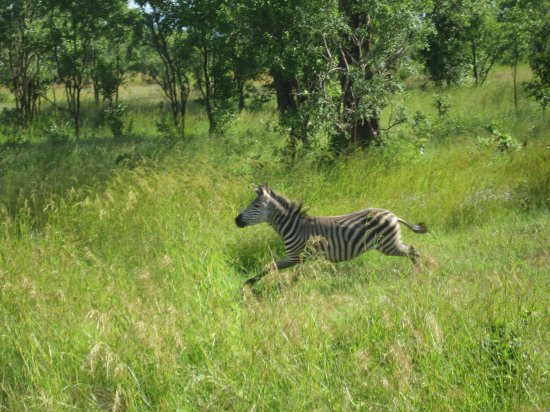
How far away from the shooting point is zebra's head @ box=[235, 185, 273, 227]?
6887 mm

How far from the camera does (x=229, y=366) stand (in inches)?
157

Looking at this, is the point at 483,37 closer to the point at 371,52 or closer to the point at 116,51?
the point at 371,52

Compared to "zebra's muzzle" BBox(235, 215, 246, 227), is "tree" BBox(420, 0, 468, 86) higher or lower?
higher

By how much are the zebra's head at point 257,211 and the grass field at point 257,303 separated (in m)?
0.44

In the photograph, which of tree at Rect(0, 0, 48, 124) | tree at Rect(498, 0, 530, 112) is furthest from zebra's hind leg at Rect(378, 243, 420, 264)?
tree at Rect(0, 0, 48, 124)

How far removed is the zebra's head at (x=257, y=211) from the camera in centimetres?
689

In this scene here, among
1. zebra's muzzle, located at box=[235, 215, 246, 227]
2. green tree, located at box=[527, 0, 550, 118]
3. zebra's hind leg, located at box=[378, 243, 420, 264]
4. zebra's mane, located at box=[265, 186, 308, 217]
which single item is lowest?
zebra's hind leg, located at box=[378, 243, 420, 264]

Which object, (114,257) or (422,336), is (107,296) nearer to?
(114,257)

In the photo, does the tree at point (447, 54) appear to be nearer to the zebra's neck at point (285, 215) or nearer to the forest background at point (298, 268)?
the forest background at point (298, 268)

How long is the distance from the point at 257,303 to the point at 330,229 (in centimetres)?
246

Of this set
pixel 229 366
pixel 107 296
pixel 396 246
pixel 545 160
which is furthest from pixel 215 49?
pixel 229 366

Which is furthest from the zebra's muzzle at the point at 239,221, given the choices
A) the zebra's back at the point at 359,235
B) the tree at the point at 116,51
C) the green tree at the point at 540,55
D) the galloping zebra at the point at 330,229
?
the tree at the point at 116,51

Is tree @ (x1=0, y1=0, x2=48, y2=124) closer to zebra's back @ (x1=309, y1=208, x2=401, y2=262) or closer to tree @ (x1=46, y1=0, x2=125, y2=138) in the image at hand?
tree @ (x1=46, y1=0, x2=125, y2=138)

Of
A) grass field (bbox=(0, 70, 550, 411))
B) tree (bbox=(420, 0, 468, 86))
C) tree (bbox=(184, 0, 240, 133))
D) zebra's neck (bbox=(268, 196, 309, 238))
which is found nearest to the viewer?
grass field (bbox=(0, 70, 550, 411))
